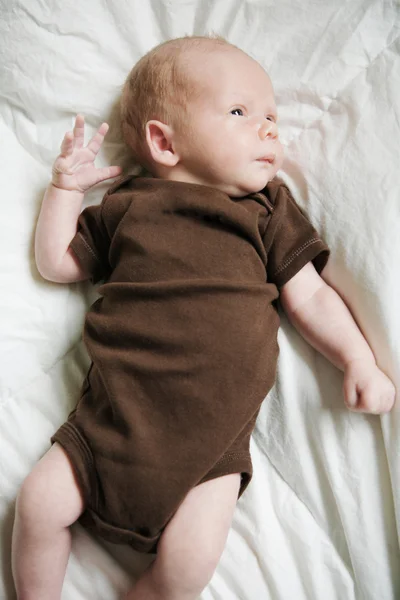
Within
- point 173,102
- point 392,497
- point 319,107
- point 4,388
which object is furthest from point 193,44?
A: point 392,497

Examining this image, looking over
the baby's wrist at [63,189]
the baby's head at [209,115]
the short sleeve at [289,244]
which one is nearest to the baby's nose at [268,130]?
the baby's head at [209,115]

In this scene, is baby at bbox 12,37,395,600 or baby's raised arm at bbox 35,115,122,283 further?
baby's raised arm at bbox 35,115,122,283

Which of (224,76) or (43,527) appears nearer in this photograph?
(43,527)

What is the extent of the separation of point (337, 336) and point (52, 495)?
1.63 feet

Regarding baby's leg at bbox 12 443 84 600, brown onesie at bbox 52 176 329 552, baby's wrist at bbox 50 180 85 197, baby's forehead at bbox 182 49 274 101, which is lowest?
baby's leg at bbox 12 443 84 600

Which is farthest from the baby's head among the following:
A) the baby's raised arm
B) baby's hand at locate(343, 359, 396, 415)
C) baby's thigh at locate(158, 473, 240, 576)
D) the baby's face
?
baby's thigh at locate(158, 473, 240, 576)

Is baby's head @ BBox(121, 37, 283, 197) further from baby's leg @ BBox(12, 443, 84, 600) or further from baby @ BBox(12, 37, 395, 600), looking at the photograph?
baby's leg @ BBox(12, 443, 84, 600)

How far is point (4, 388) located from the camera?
0.99 metres

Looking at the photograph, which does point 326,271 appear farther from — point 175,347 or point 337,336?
point 175,347

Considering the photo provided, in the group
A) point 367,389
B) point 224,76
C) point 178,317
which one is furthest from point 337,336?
point 224,76

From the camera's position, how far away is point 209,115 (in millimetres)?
941

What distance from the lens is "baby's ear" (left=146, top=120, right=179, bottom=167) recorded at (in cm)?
97

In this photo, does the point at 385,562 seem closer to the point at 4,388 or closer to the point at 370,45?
the point at 4,388

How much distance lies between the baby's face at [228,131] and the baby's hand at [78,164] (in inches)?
6.2
